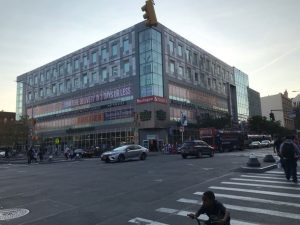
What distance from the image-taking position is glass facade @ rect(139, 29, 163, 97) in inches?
2393

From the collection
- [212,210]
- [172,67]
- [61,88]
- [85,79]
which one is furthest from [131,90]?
[212,210]

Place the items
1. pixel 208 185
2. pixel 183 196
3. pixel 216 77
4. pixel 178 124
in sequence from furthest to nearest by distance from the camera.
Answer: pixel 216 77, pixel 178 124, pixel 208 185, pixel 183 196

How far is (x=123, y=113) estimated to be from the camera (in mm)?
65625

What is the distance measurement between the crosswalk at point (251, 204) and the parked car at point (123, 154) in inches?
673

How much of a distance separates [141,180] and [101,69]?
192ft

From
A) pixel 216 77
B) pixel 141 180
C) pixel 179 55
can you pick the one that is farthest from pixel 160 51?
pixel 141 180

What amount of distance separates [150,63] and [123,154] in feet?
111

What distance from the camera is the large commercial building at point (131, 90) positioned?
61719mm

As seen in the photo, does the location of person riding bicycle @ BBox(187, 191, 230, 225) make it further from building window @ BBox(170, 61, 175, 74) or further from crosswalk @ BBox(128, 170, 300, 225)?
Result: building window @ BBox(170, 61, 175, 74)

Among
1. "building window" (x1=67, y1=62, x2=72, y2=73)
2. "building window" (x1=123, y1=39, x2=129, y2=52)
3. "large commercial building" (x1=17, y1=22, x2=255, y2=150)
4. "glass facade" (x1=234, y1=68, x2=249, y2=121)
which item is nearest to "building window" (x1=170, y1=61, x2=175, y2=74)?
"large commercial building" (x1=17, y1=22, x2=255, y2=150)

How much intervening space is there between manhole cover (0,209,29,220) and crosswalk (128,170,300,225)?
325cm

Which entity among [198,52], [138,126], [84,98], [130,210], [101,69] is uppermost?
[198,52]

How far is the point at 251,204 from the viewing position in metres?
9.18

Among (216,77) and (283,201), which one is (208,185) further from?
(216,77)
